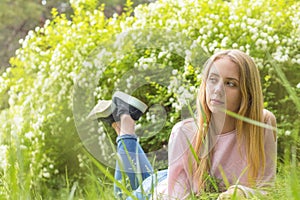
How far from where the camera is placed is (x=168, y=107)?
382 cm

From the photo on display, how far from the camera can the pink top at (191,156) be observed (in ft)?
6.47

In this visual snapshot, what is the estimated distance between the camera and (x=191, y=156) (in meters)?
2.01

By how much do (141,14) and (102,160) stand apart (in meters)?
2.30

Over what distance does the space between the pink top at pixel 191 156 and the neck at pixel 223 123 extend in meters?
0.02

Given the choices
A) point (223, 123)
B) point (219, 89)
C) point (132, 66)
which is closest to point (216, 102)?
point (219, 89)

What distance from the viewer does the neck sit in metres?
1.99

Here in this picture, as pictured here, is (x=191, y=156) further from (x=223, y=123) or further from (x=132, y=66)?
(x=132, y=66)

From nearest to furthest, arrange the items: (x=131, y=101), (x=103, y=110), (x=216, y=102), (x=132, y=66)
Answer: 1. (x=216, y=102)
2. (x=131, y=101)
3. (x=103, y=110)
4. (x=132, y=66)

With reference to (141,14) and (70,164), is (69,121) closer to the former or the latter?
(70,164)

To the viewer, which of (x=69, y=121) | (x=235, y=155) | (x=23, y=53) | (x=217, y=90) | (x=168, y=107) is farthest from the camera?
(x=23, y=53)

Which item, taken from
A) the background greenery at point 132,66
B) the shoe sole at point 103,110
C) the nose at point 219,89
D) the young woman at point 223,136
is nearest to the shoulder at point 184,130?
the young woman at point 223,136

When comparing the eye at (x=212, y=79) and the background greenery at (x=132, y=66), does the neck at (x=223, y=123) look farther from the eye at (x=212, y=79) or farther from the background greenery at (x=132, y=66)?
the background greenery at (x=132, y=66)

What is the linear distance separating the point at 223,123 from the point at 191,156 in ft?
0.53

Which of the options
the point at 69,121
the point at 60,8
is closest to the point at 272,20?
the point at 69,121
